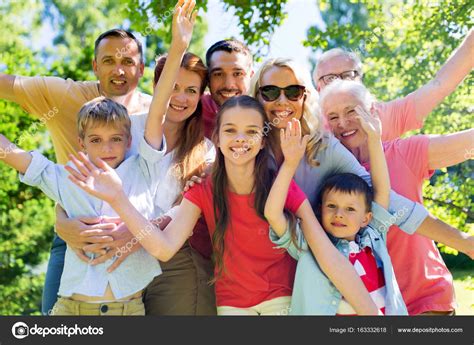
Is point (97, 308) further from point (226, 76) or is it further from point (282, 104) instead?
point (226, 76)

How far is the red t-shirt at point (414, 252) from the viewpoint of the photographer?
269 cm

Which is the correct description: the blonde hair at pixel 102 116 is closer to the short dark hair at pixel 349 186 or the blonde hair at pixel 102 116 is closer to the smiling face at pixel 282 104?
the smiling face at pixel 282 104

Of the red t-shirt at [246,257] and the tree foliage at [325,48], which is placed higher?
the tree foliage at [325,48]

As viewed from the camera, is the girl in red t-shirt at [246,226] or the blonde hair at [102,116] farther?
the blonde hair at [102,116]

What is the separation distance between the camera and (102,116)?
2553 millimetres

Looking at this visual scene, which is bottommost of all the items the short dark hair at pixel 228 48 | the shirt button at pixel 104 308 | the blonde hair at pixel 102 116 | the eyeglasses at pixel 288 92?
the shirt button at pixel 104 308

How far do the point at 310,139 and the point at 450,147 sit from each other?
2.18ft

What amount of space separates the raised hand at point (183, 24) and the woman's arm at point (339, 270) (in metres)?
0.86

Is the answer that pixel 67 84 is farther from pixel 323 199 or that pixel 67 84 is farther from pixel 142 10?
pixel 142 10

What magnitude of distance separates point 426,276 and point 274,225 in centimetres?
80

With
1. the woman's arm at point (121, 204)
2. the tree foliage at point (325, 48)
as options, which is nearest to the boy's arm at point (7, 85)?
the tree foliage at point (325, 48)

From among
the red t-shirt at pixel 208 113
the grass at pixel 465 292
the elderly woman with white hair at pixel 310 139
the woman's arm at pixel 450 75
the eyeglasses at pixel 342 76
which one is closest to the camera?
the elderly woman with white hair at pixel 310 139

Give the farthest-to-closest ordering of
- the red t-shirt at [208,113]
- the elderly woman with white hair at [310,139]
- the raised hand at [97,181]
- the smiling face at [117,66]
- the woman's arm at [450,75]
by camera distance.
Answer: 1. the smiling face at [117,66]
2. the red t-shirt at [208,113]
3. the woman's arm at [450,75]
4. the elderly woman with white hair at [310,139]
5. the raised hand at [97,181]

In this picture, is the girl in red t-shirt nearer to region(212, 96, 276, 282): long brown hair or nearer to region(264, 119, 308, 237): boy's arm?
region(212, 96, 276, 282): long brown hair
